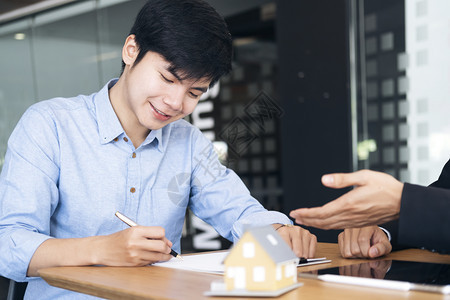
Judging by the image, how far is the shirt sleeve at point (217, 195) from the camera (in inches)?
65.4

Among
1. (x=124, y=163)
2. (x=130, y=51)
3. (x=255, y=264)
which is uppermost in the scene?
(x=130, y=51)

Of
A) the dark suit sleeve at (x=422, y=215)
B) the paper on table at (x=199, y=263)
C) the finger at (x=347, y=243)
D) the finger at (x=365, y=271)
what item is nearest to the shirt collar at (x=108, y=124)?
the paper on table at (x=199, y=263)

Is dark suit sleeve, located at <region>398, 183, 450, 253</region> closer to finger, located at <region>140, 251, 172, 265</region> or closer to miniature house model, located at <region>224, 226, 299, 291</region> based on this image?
miniature house model, located at <region>224, 226, 299, 291</region>

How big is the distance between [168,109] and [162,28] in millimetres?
220

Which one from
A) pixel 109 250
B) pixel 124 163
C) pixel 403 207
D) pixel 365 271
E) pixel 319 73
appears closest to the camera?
pixel 403 207

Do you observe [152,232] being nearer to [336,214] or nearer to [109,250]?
[109,250]

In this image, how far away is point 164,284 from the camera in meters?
1.02

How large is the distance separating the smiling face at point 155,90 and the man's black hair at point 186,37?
2 cm

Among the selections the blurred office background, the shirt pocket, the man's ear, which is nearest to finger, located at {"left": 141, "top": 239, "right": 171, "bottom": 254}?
the shirt pocket

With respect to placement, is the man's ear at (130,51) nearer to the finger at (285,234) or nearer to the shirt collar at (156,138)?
the shirt collar at (156,138)

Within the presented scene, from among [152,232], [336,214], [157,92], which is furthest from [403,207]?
[157,92]

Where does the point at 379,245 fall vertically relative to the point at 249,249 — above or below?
below

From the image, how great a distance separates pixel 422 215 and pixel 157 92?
2.54 feet

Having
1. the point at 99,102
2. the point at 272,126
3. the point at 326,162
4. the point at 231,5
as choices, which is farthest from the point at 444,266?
the point at 272,126
